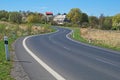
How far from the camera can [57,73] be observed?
12.8m

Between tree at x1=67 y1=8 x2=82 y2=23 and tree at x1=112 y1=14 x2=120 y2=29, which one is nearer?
tree at x1=112 y1=14 x2=120 y2=29

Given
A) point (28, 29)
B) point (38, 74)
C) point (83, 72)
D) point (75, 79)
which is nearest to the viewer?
point (75, 79)

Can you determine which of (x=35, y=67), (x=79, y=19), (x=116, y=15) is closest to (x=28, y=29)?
(x=35, y=67)

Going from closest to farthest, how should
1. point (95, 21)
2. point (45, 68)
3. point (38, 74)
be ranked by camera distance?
point (38, 74) → point (45, 68) → point (95, 21)

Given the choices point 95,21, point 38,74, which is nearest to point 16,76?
point 38,74

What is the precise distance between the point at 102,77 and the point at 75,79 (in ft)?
3.83

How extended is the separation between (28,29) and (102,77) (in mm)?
62001

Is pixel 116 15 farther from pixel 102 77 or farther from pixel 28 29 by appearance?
pixel 102 77

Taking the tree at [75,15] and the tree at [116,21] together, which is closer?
the tree at [116,21]

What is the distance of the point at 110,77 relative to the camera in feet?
39.8

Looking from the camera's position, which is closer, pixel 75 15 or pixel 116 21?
pixel 116 21

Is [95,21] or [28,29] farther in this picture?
[95,21]

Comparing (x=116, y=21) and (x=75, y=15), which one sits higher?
(x=75, y=15)

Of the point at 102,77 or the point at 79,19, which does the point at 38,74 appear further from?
the point at 79,19
